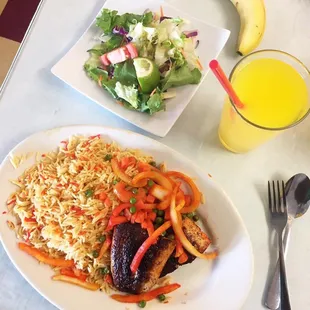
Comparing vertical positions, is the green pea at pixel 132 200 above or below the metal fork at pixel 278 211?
below

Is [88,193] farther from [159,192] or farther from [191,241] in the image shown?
[191,241]

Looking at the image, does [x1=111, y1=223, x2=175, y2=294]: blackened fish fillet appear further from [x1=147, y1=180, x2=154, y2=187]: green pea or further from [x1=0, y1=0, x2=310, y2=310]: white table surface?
[x1=0, y1=0, x2=310, y2=310]: white table surface

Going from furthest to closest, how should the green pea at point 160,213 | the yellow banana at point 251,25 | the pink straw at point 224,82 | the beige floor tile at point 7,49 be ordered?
the beige floor tile at point 7,49
the yellow banana at point 251,25
the green pea at point 160,213
the pink straw at point 224,82

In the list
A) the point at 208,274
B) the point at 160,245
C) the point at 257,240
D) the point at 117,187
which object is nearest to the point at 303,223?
the point at 257,240

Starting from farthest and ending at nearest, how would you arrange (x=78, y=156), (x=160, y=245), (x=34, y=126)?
(x=34, y=126), (x=78, y=156), (x=160, y=245)

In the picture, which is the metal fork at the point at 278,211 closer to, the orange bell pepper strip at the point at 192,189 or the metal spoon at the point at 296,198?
the metal spoon at the point at 296,198

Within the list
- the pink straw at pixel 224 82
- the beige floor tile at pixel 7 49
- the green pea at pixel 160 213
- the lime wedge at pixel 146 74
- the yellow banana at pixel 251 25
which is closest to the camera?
the pink straw at pixel 224 82

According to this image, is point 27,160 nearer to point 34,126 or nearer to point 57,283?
point 34,126

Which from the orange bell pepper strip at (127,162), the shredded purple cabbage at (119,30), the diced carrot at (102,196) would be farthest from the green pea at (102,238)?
the shredded purple cabbage at (119,30)
